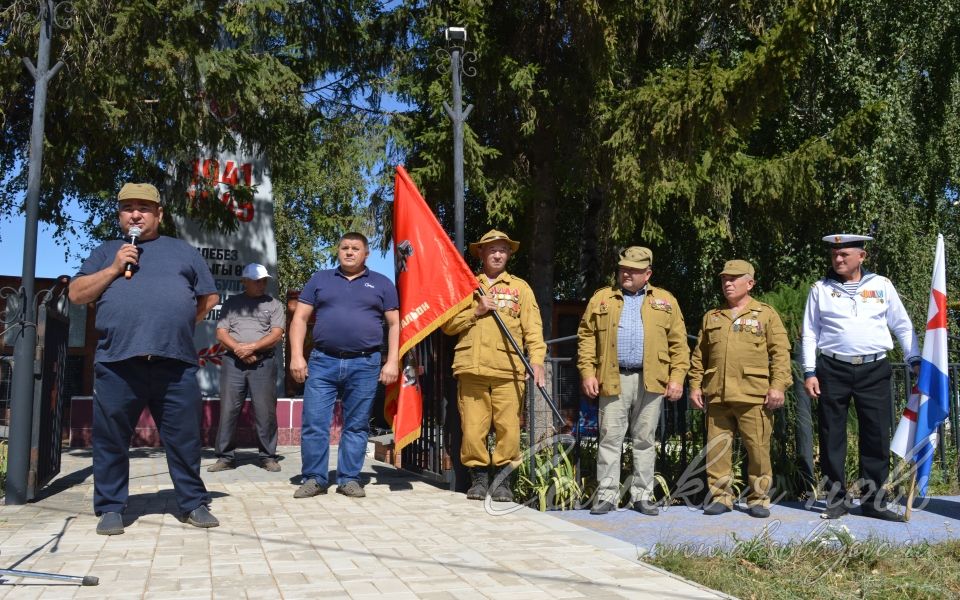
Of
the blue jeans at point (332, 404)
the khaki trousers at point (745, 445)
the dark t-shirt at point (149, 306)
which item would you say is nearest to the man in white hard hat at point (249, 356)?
the blue jeans at point (332, 404)

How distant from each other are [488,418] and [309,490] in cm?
137

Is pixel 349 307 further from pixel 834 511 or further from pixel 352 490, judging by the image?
pixel 834 511

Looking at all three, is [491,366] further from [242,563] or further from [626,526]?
[242,563]

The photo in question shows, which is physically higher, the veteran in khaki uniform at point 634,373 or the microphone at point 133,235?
the microphone at point 133,235

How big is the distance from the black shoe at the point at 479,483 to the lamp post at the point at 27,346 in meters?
3.07

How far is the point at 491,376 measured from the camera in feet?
20.5

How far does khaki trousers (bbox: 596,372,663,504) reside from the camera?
19.8 feet

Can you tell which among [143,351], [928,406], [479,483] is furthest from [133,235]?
[928,406]

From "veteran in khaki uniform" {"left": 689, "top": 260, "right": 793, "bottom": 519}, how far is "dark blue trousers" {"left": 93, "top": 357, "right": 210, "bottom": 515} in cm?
332

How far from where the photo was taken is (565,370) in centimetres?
722

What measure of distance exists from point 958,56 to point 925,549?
1453 cm

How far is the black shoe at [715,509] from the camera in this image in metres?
6.00

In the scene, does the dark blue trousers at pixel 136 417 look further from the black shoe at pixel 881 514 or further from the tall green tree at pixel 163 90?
the black shoe at pixel 881 514

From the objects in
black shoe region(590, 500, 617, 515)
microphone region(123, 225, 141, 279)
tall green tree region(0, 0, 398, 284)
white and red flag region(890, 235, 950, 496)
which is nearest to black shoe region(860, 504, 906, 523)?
white and red flag region(890, 235, 950, 496)
